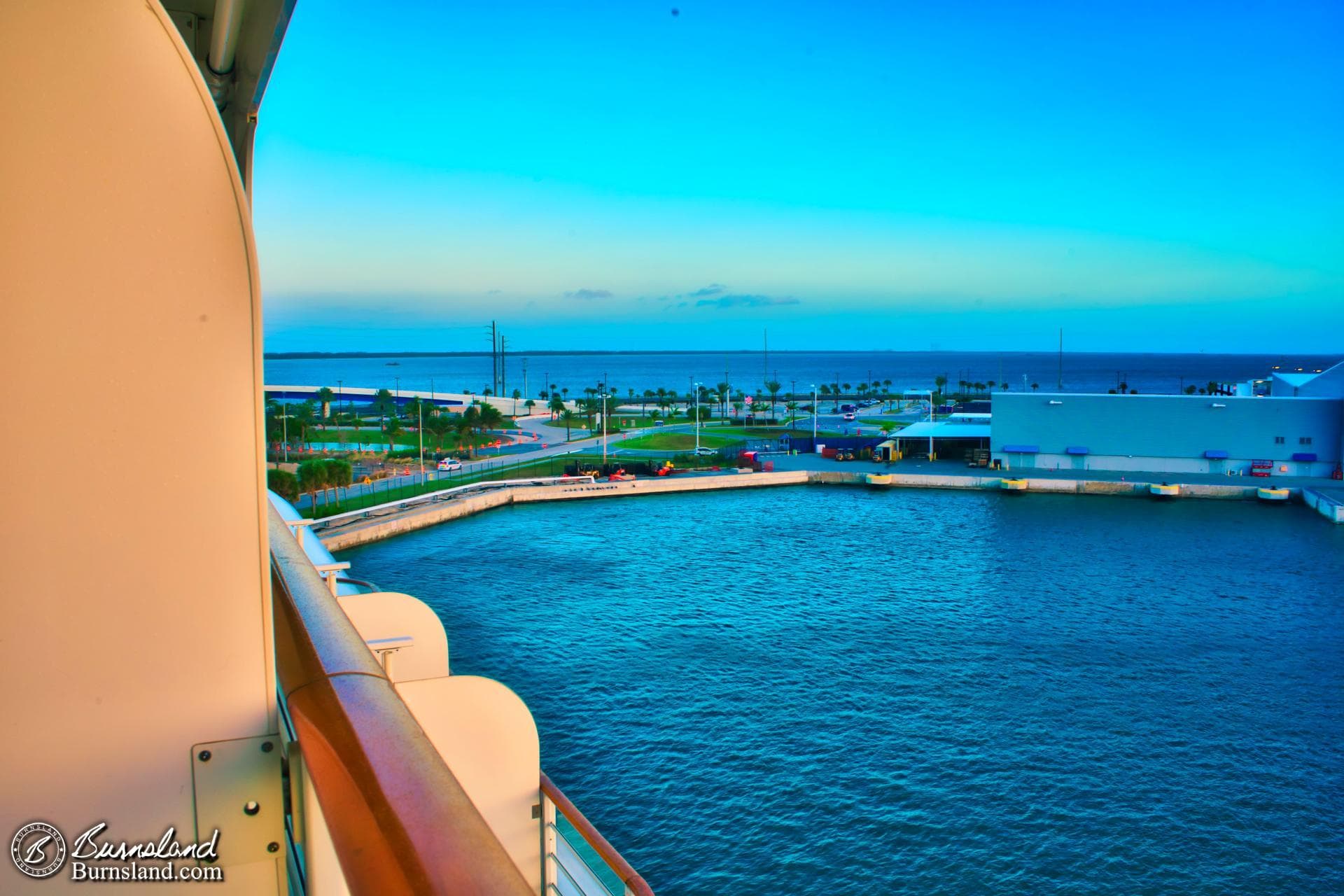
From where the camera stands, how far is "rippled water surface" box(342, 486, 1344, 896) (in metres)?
6.78

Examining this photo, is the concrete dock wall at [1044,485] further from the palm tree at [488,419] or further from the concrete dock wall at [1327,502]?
the palm tree at [488,419]

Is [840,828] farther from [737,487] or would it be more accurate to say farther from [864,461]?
[864,461]

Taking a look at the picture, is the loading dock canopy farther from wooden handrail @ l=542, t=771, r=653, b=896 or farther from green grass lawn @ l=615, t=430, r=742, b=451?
wooden handrail @ l=542, t=771, r=653, b=896

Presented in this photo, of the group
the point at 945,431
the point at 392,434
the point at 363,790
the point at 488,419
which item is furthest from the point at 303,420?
the point at 363,790

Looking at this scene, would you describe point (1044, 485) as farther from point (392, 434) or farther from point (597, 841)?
point (597, 841)

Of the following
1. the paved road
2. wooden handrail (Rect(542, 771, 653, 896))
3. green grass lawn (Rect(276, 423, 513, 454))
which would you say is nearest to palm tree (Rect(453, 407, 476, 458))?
green grass lawn (Rect(276, 423, 513, 454))

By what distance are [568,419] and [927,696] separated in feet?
87.9

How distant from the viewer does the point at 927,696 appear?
9.62m

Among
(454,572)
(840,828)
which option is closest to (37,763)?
(840,828)

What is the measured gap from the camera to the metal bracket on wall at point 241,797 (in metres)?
0.73

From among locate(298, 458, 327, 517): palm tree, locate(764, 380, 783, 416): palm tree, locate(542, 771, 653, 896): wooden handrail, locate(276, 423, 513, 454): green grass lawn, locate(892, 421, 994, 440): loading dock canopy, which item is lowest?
locate(298, 458, 327, 517): palm tree

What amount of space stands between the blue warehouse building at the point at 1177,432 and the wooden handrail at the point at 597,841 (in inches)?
982

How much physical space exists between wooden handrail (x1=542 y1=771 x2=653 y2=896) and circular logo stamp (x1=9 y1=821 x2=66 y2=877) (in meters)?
1.08

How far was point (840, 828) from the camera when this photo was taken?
703 centimetres
